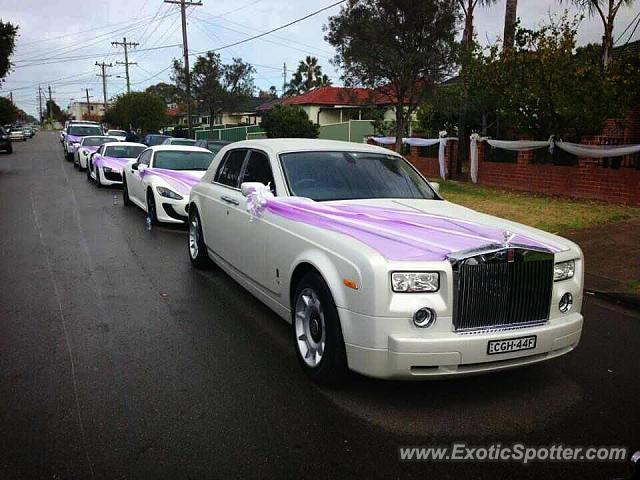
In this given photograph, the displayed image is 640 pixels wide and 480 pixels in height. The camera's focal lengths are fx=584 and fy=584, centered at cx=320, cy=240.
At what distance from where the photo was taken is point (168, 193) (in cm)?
1052

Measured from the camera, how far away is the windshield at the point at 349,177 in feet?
16.9

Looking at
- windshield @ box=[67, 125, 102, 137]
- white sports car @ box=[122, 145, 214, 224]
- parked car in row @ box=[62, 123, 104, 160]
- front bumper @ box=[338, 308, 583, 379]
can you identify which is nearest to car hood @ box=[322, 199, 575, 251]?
front bumper @ box=[338, 308, 583, 379]

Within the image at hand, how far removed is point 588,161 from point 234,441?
42.0 ft

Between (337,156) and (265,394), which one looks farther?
(337,156)

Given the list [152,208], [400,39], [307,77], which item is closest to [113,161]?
[152,208]

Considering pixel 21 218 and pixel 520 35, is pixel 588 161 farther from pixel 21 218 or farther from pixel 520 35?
pixel 21 218

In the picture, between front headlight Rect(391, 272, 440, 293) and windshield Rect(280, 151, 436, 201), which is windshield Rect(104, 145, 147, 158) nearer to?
windshield Rect(280, 151, 436, 201)

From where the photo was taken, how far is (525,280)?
3.79m

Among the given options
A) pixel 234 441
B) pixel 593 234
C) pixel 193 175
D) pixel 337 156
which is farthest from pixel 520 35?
pixel 234 441

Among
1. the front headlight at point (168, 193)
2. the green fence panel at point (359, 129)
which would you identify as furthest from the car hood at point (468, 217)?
the green fence panel at point (359, 129)

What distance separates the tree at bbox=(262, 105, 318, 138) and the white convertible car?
97.7ft

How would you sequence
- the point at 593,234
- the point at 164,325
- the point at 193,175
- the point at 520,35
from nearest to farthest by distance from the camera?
1. the point at 164,325
2. the point at 593,234
3. the point at 193,175
4. the point at 520,35

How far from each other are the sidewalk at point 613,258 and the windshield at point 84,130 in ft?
94.9

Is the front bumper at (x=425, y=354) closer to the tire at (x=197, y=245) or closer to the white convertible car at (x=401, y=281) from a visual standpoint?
the white convertible car at (x=401, y=281)
